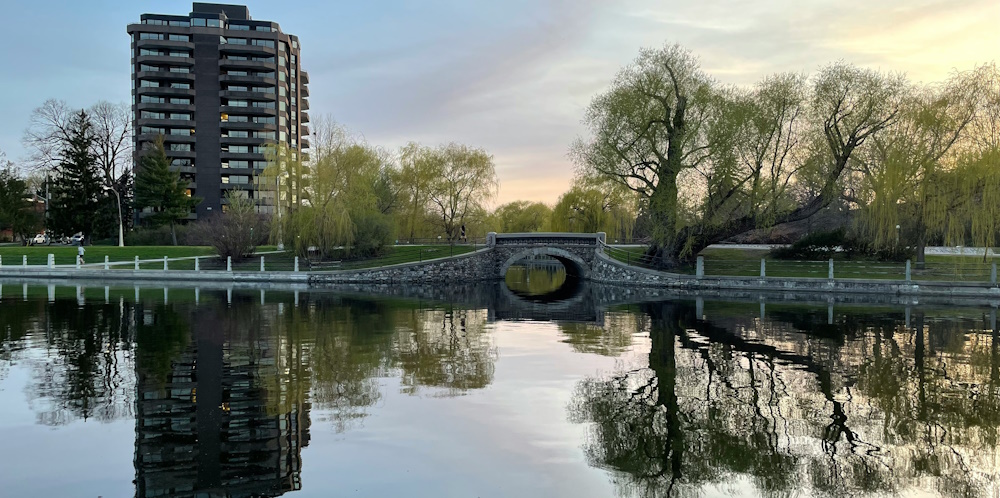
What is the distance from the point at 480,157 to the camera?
63.4 m

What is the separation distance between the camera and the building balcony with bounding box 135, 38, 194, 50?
258 ft

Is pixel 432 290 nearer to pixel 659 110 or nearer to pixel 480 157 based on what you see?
pixel 659 110

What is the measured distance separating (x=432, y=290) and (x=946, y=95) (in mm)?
27496

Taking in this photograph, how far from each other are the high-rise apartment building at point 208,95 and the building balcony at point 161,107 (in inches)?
4.3

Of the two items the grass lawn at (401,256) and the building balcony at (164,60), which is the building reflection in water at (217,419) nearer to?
the grass lawn at (401,256)

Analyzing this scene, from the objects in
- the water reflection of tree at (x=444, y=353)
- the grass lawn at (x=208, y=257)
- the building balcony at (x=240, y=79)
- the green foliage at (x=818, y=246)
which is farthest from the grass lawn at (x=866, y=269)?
the building balcony at (x=240, y=79)

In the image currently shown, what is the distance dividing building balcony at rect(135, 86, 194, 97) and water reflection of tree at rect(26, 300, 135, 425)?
6599 centimetres

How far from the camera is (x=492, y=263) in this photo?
4659 centimetres

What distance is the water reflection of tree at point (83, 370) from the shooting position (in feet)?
33.6

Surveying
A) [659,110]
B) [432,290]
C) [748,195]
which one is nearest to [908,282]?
[748,195]

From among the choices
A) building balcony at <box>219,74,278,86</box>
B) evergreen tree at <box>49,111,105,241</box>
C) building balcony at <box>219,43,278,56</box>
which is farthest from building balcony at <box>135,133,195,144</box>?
evergreen tree at <box>49,111,105,241</box>

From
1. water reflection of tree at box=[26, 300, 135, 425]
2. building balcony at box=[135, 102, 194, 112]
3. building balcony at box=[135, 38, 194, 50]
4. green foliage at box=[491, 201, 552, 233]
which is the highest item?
building balcony at box=[135, 38, 194, 50]

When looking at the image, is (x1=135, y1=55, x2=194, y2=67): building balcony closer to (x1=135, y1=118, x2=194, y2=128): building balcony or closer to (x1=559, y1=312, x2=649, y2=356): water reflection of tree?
(x1=135, y1=118, x2=194, y2=128): building balcony

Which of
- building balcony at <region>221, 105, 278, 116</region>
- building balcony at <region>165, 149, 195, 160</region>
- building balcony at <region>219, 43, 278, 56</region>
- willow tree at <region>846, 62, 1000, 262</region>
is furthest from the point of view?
building balcony at <region>221, 105, 278, 116</region>
